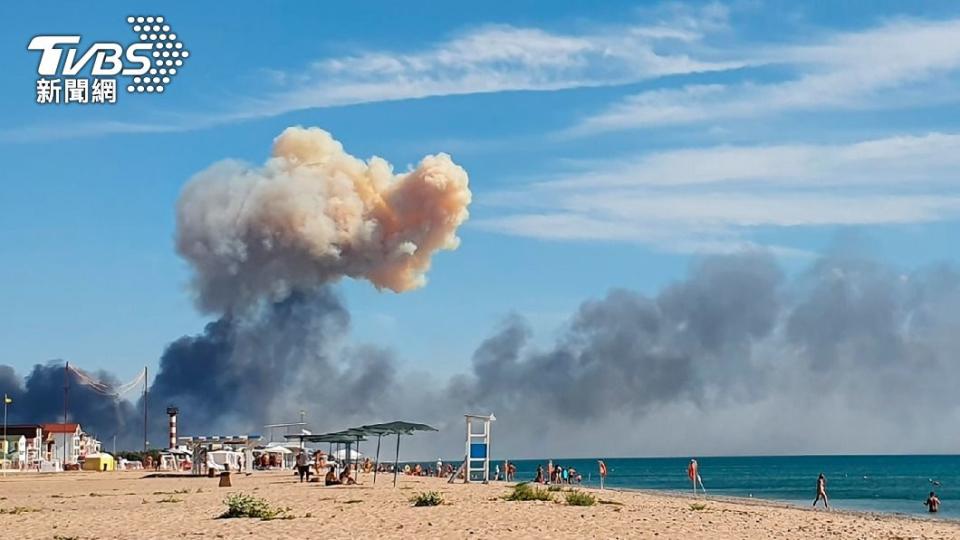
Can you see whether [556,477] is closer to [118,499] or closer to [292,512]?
[118,499]

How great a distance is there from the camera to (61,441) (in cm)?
11788

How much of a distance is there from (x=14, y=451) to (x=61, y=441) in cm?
1053

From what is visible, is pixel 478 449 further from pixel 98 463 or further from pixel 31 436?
pixel 31 436

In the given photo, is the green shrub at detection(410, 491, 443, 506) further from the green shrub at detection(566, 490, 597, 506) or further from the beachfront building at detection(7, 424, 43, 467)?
the beachfront building at detection(7, 424, 43, 467)

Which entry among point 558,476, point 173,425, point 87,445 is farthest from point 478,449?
A: point 87,445

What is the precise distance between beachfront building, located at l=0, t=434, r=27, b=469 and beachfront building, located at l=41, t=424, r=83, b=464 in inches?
142

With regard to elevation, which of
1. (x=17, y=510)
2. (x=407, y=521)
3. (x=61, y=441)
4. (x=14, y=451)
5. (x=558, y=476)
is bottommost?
(x=14, y=451)

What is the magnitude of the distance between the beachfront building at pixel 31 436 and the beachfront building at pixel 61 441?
61.7 inches

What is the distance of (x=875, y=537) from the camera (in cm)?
2423

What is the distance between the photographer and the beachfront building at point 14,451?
324ft

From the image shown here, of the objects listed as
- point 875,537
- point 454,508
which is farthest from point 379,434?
point 875,537

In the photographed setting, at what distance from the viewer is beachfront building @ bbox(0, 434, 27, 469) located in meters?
98.6

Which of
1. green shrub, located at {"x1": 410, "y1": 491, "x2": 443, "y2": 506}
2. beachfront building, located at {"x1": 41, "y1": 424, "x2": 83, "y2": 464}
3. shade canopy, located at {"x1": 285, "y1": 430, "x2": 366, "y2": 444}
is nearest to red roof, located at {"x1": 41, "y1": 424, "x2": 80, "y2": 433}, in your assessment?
beachfront building, located at {"x1": 41, "y1": 424, "x2": 83, "y2": 464}

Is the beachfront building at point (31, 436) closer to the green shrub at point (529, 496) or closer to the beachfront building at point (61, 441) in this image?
the beachfront building at point (61, 441)
